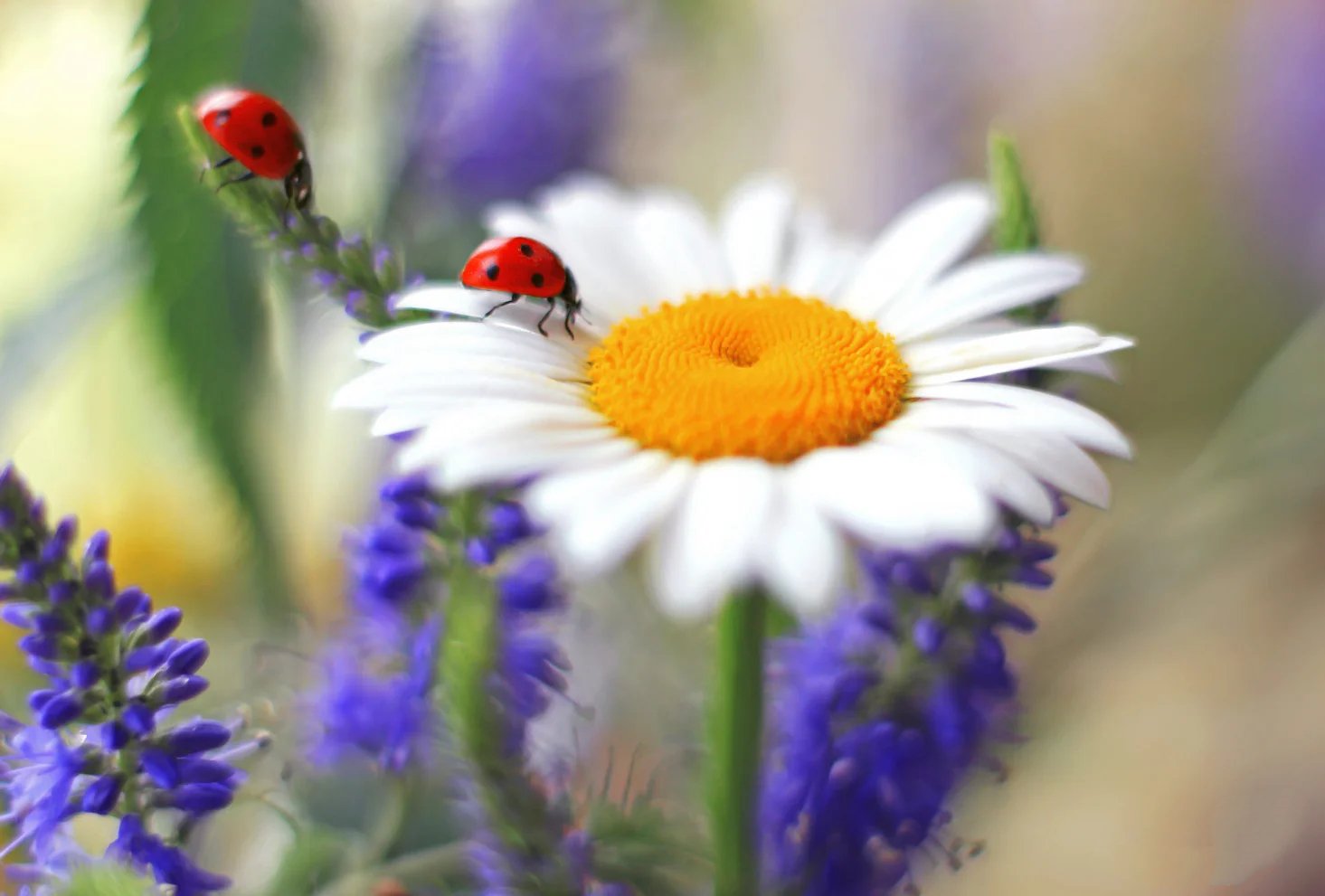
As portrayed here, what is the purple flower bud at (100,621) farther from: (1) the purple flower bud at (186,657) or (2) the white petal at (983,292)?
(2) the white petal at (983,292)

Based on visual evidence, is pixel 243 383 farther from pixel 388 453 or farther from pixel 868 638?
pixel 868 638

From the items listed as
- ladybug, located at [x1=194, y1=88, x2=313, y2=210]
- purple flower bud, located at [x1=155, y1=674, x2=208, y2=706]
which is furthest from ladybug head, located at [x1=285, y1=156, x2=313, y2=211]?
purple flower bud, located at [x1=155, y1=674, x2=208, y2=706]

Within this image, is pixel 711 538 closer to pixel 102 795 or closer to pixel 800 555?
pixel 800 555

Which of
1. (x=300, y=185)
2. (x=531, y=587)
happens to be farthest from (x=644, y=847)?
(x=300, y=185)

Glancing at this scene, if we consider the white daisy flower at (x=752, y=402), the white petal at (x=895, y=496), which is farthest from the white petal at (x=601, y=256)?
the white petal at (x=895, y=496)

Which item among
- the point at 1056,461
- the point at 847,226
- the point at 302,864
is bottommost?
the point at 302,864

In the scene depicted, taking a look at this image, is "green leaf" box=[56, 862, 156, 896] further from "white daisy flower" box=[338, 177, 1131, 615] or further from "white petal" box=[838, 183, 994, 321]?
"white petal" box=[838, 183, 994, 321]
